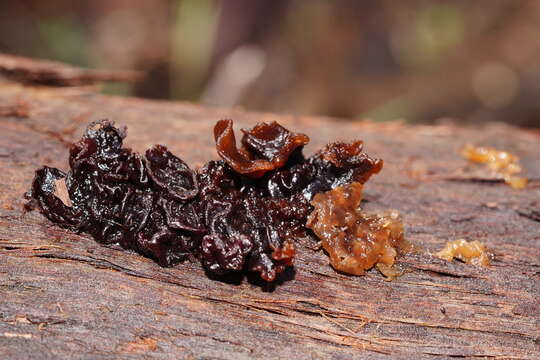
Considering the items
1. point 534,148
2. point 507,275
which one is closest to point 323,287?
point 507,275

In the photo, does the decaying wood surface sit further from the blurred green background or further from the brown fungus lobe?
the blurred green background

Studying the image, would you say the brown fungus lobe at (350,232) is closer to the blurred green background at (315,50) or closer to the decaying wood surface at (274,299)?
the decaying wood surface at (274,299)

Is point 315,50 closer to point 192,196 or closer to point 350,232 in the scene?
point 350,232

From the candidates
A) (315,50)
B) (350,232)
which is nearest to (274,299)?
(350,232)

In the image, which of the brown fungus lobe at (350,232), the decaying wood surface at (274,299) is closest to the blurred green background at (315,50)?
the decaying wood surface at (274,299)

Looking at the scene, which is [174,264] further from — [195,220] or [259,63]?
[259,63]
